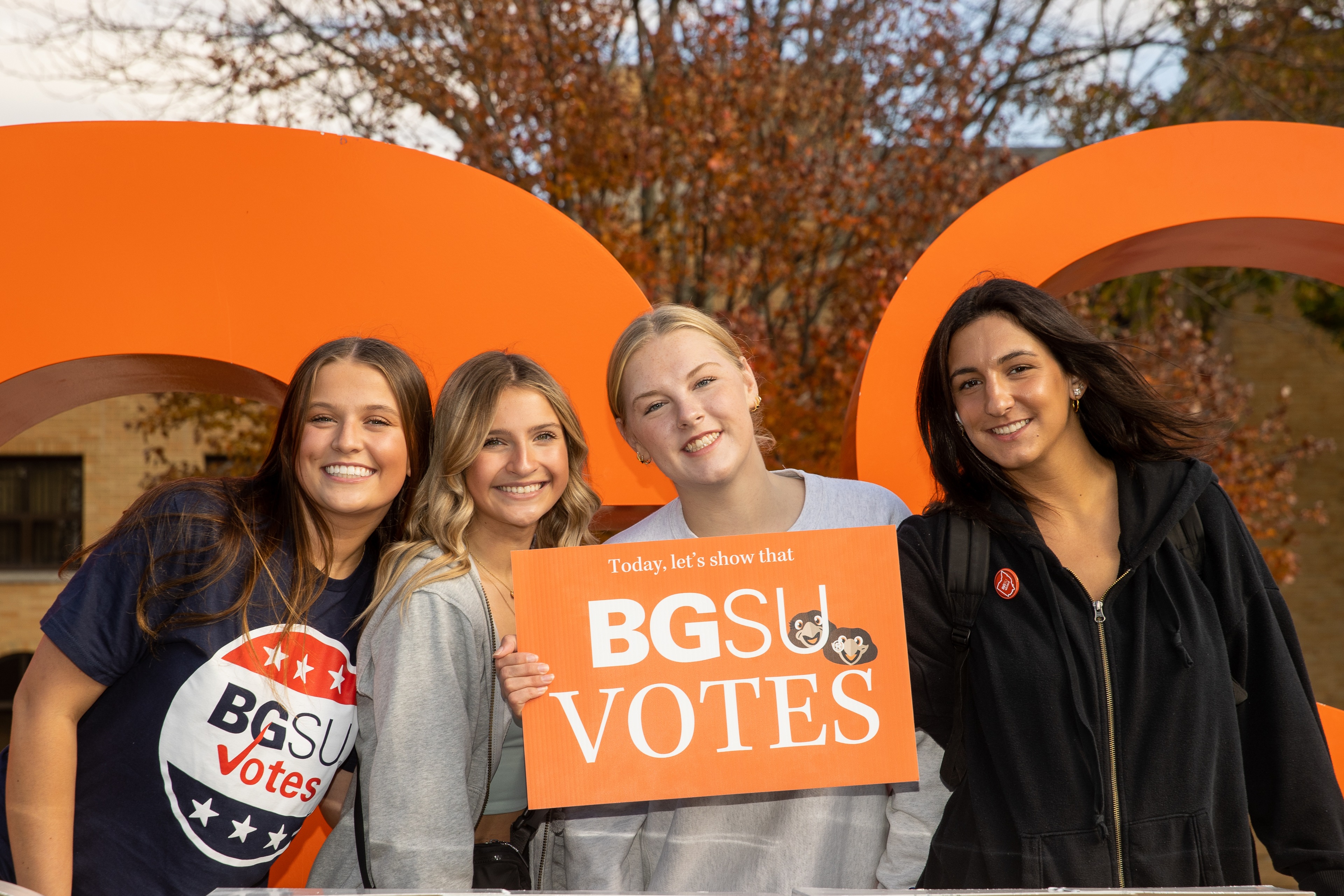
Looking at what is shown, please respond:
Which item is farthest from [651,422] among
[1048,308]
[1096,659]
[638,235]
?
[638,235]

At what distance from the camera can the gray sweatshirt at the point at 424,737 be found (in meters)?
2.06

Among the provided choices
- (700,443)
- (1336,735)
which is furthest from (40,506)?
(1336,735)

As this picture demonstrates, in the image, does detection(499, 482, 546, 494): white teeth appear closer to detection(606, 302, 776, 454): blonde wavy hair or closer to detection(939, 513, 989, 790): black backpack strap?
detection(606, 302, 776, 454): blonde wavy hair

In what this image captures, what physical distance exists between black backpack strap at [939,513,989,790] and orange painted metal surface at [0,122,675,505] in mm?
1176

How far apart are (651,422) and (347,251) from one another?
1.20 metres

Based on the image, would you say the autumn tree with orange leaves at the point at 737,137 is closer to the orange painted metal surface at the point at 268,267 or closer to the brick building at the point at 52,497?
the orange painted metal surface at the point at 268,267

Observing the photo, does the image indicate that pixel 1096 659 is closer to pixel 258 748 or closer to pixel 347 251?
pixel 258 748

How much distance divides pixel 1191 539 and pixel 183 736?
2.16 m

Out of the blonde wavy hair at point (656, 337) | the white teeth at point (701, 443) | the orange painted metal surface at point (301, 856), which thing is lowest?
the orange painted metal surface at point (301, 856)

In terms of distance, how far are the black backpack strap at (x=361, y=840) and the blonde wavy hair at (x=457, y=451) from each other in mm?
382

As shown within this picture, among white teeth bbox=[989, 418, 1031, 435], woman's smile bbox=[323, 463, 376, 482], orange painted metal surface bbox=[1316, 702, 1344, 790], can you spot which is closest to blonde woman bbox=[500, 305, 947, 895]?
white teeth bbox=[989, 418, 1031, 435]

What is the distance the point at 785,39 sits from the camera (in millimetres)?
8633

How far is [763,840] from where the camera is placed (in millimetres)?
2322

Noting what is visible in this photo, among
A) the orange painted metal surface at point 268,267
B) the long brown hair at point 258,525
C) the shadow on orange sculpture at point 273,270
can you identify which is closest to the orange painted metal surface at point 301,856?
the shadow on orange sculpture at point 273,270
